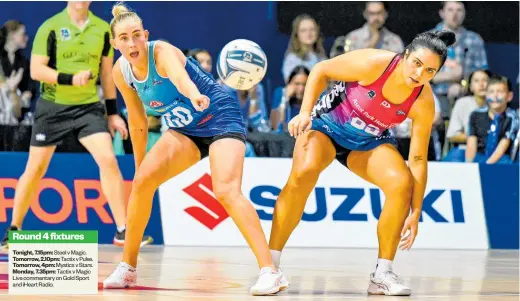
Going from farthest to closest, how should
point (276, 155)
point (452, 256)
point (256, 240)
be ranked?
point (276, 155) → point (452, 256) → point (256, 240)

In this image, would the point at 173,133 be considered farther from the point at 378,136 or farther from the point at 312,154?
the point at 378,136

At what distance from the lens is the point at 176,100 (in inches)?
277

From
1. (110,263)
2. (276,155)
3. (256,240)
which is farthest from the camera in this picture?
(276,155)

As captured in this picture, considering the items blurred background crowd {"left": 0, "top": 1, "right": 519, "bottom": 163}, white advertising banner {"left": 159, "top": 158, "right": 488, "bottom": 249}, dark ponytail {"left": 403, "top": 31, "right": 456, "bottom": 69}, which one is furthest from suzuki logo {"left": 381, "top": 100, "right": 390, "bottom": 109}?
blurred background crowd {"left": 0, "top": 1, "right": 519, "bottom": 163}

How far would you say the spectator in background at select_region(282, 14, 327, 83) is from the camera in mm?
14031

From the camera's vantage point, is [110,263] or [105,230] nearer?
[110,263]

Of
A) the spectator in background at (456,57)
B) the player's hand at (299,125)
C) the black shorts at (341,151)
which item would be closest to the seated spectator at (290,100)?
the spectator in background at (456,57)

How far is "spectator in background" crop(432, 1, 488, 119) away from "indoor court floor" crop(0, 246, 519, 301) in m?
2.78

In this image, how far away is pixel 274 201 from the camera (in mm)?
12180

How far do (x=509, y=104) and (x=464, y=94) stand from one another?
2.14 feet

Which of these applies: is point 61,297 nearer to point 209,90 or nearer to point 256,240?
point 256,240

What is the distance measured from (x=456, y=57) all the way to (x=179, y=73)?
854cm

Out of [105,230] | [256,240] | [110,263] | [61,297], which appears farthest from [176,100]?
[105,230]

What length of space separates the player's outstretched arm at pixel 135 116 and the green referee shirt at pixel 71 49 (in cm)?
362
